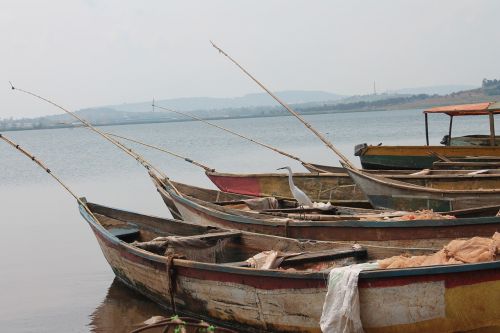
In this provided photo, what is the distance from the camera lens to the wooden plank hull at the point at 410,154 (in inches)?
643

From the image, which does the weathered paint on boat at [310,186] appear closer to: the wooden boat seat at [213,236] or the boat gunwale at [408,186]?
the boat gunwale at [408,186]

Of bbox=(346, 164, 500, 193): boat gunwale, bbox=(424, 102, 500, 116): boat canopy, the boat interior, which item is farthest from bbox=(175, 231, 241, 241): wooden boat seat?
bbox=(424, 102, 500, 116): boat canopy

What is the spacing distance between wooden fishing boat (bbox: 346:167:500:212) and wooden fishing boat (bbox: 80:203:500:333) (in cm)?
319

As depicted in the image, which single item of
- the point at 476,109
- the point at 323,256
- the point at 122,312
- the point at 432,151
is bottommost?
the point at 122,312

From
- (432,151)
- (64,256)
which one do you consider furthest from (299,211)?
(432,151)

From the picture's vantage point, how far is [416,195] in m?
11.1

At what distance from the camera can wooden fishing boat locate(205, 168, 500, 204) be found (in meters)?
11.8

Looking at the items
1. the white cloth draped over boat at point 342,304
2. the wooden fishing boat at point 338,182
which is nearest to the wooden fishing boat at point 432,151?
the wooden fishing boat at point 338,182

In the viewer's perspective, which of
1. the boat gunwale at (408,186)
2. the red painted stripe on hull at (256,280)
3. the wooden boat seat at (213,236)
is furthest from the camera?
the boat gunwale at (408,186)

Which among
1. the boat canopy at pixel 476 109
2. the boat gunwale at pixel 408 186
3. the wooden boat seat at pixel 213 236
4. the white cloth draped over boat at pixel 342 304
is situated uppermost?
the boat canopy at pixel 476 109

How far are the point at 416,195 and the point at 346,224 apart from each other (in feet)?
9.25

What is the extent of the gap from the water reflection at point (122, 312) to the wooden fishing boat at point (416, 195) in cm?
454

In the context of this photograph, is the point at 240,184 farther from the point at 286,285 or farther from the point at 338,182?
the point at 286,285

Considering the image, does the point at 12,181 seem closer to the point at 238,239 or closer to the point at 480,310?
the point at 238,239
